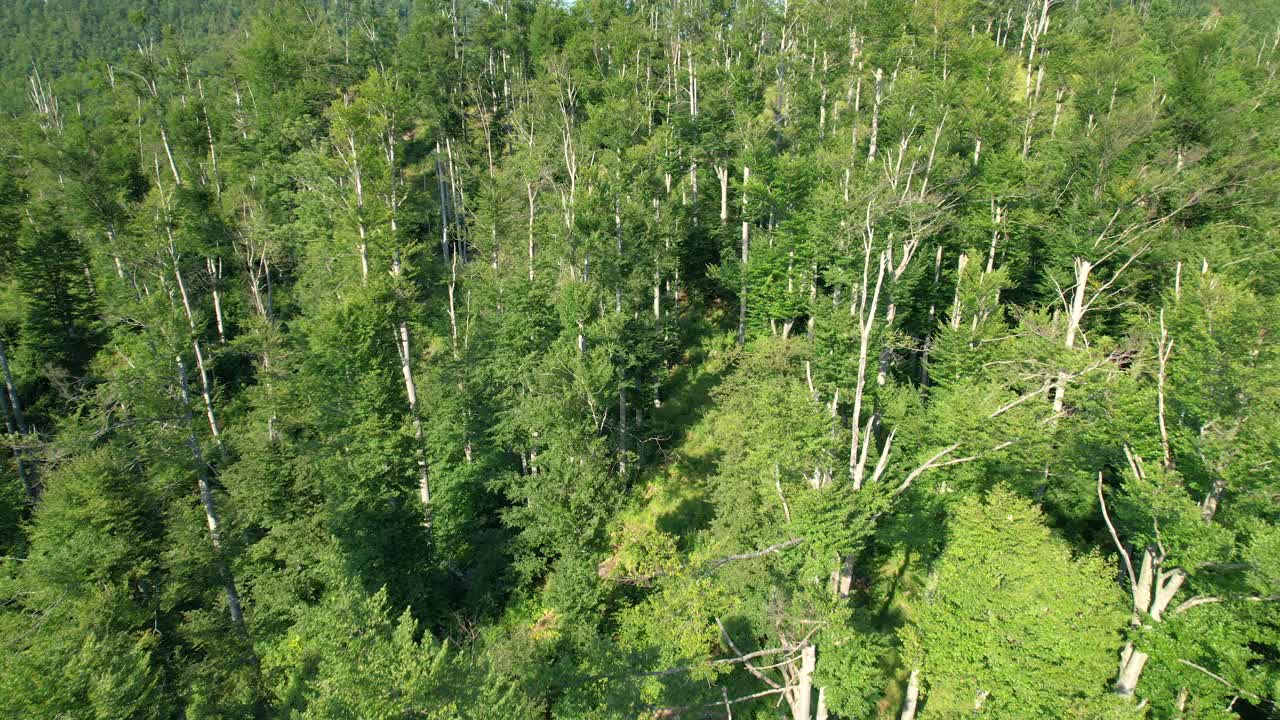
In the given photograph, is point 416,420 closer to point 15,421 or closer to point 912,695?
point 912,695

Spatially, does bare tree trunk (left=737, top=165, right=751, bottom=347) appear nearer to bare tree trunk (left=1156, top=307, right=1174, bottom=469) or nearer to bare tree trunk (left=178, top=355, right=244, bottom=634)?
bare tree trunk (left=1156, top=307, right=1174, bottom=469)

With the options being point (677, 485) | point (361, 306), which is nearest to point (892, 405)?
point (677, 485)

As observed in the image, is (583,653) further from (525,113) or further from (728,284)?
(525,113)

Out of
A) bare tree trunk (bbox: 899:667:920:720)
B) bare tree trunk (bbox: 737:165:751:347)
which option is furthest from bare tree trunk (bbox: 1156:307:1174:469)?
bare tree trunk (bbox: 737:165:751:347)

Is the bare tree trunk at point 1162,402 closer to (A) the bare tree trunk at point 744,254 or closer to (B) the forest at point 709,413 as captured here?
(B) the forest at point 709,413

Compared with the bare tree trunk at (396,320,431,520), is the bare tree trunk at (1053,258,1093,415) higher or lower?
higher

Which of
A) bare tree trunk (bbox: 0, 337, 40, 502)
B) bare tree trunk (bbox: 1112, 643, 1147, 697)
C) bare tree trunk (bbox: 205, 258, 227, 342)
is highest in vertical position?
bare tree trunk (bbox: 205, 258, 227, 342)

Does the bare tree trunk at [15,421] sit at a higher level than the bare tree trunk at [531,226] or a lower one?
lower

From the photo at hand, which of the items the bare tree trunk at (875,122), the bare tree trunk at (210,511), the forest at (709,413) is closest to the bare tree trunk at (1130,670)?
the forest at (709,413)
